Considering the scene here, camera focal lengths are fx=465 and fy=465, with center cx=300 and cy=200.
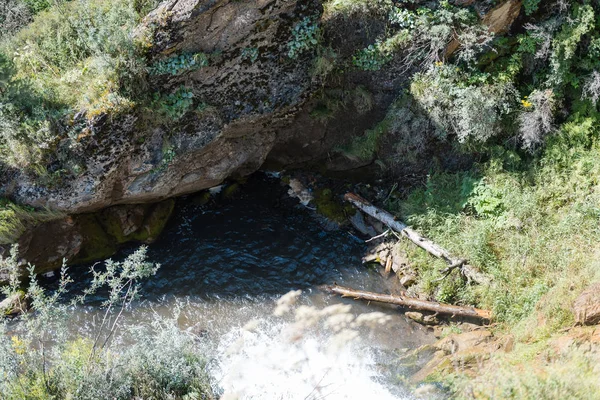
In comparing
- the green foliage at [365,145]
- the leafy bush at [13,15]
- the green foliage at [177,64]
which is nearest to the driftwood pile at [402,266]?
the green foliage at [365,145]

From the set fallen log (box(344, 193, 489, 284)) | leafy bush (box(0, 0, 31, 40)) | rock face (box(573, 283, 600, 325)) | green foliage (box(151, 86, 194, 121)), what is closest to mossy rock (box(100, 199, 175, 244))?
green foliage (box(151, 86, 194, 121))

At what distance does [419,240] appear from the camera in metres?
10.2

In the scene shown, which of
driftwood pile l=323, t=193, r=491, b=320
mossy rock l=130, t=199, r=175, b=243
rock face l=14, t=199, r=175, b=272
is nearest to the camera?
driftwood pile l=323, t=193, r=491, b=320

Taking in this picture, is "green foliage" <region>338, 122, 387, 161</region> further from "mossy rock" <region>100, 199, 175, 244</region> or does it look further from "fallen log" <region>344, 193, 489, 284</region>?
"mossy rock" <region>100, 199, 175, 244</region>

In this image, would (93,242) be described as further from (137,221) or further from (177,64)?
(177,64)

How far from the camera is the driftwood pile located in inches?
366

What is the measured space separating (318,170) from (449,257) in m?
4.28

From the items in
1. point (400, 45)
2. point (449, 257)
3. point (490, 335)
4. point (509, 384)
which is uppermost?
point (400, 45)

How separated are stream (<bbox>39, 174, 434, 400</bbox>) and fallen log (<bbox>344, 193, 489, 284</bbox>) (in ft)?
2.62

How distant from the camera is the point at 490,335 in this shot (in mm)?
8727

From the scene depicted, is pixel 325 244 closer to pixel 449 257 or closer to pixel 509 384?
pixel 449 257

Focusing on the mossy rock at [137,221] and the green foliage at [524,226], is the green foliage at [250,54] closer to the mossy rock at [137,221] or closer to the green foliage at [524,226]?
the mossy rock at [137,221]

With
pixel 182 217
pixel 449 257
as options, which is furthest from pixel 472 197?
pixel 182 217

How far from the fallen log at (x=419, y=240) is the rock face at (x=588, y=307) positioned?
169cm
